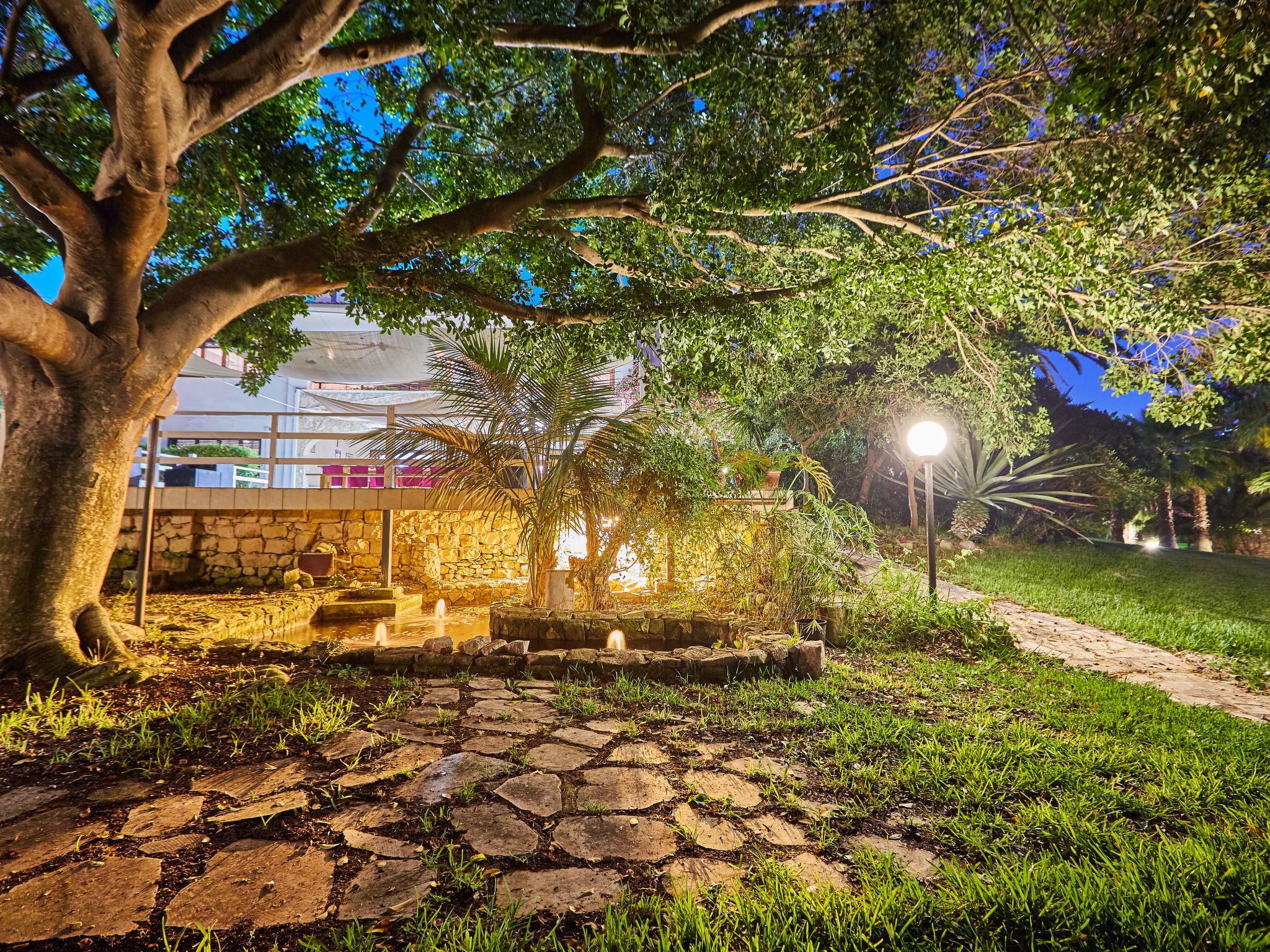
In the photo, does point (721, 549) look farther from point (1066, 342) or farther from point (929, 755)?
point (1066, 342)

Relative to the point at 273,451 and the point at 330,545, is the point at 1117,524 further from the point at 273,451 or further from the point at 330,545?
the point at 273,451

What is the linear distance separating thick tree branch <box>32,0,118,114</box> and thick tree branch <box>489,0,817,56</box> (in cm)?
225

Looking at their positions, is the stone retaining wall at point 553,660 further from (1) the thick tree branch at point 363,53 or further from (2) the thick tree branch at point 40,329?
(1) the thick tree branch at point 363,53

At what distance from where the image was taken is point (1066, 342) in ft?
27.0

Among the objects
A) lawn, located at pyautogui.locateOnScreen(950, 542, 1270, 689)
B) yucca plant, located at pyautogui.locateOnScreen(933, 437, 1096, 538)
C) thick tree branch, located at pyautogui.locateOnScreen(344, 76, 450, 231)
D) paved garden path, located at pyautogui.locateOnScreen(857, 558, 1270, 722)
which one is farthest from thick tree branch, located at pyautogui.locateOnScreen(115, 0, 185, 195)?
yucca plant, located at pyautogui.locateOnScreen(933, 437, 1096, 538)

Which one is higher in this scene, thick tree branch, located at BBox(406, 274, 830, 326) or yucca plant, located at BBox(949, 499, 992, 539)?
thick tree branch, located at BBox(406, 274, 830, 326)

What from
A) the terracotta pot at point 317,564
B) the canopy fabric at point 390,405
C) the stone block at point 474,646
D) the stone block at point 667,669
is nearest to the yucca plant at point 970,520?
the stone block at point 667,669

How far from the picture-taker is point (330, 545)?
7848 mm

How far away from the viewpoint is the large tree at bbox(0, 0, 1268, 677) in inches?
129

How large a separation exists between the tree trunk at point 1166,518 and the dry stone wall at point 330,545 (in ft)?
62.0

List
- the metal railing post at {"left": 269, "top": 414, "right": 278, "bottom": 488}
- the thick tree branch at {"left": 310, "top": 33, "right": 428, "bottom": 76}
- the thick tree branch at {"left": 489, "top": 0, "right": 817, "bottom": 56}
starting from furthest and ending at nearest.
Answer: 1. the metal railing post at {"left": 269, "top": 414, "right": 278, "bottom": 488}
2. the thick tree branch at {"left": 310, "top": 33, "right": 428, "bottom": 76}
3. the thick tree branch at {"left": 489, "top": 0, "right": 817, "bottom": 56}

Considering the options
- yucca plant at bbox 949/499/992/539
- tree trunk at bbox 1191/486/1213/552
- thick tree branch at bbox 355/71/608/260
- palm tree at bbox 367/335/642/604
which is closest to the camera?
thick tree branch at bbox 355/71/608/260

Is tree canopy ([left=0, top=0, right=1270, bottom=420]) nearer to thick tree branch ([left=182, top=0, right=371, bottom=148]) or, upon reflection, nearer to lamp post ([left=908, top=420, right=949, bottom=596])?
thick tree branch ([left=182, top=0, right=371, bottom=148])

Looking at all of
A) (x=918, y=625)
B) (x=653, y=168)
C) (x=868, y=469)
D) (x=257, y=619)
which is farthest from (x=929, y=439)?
(x=868, y=469)
